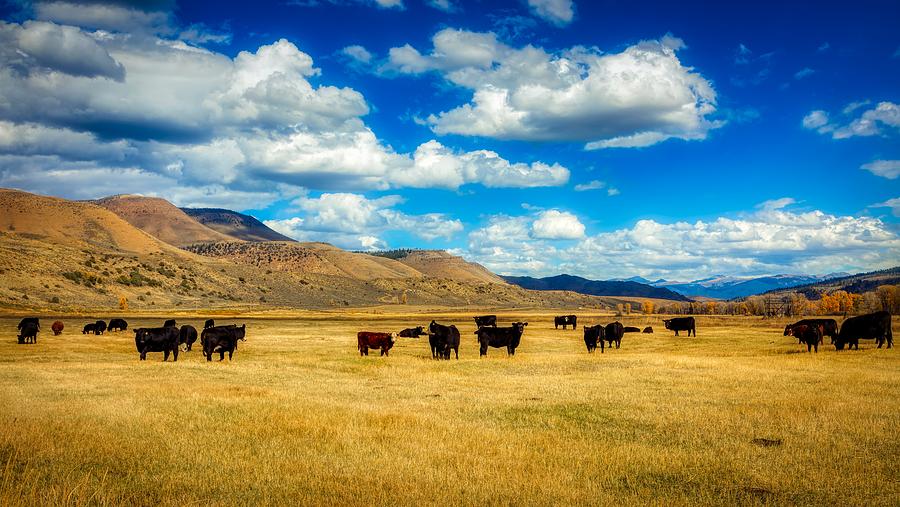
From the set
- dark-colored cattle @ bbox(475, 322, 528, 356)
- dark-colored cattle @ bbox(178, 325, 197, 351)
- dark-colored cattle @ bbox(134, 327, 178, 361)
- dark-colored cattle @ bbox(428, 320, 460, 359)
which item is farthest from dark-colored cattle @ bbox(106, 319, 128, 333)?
dark-colored cattle @ bbox(475, 322, 528, 356)

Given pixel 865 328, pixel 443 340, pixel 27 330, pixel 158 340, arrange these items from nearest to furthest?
pixel 158 340
pixel 443 340
pixel 865 328
pixel 27 330

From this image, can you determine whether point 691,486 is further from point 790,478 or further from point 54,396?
point 54,396

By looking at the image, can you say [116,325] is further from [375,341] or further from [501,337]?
[501,337]

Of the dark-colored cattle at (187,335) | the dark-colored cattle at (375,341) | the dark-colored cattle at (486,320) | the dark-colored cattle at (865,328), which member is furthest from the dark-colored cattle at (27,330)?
the dark-colored cattle at (865,328)

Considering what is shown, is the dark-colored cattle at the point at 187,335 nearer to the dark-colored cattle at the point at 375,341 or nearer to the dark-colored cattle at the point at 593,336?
the dark-colored cattle at the point at 375,341

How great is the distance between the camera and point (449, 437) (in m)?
12.0

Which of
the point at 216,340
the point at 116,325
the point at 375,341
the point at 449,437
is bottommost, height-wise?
the point at 449,437

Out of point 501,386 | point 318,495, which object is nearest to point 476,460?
point 318,495

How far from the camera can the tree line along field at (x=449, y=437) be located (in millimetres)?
8617

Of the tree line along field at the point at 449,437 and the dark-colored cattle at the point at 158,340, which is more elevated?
the dark-colored cattle at the point at 158,340

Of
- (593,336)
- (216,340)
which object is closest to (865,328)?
(593,336)

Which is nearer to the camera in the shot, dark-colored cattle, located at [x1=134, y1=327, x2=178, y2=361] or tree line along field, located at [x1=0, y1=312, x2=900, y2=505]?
tree line along field, located at [x1=0, y1=312, x2=900, y2=505]

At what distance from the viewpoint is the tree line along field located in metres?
8.62

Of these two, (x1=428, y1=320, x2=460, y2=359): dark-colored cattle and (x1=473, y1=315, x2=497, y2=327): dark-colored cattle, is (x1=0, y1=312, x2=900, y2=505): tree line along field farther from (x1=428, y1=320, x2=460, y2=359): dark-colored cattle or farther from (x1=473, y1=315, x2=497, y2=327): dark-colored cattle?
(x1=473, y1=315, x2=497, y2=327): dark-colored cattle
